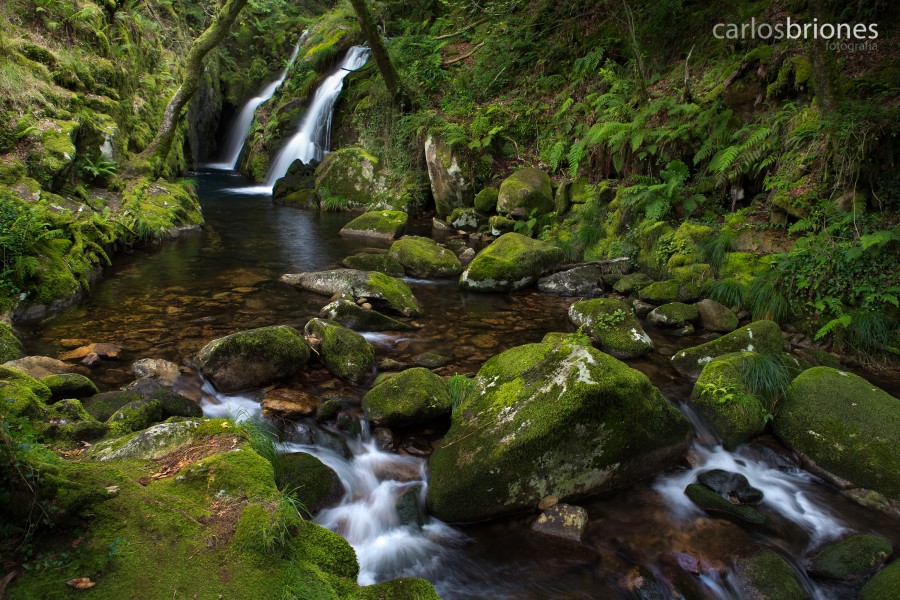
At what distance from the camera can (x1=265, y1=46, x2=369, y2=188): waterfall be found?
65.8 ft

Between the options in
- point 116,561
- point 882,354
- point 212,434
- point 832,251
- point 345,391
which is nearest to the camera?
point 116,561

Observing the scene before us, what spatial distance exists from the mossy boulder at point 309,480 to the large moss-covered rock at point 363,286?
12.0ft

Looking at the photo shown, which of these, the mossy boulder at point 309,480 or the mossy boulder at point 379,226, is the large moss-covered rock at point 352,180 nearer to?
the mossy boulder at point 379,226

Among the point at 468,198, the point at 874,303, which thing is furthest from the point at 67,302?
the point at 874,303

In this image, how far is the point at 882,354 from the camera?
19.2 ft

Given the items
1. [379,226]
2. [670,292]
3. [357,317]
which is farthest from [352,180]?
[670,292]

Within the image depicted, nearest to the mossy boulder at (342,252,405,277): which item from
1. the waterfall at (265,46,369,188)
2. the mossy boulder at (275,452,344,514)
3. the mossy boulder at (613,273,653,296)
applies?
the mossy boulder at (613,273,653,296)

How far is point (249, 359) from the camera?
5156 mm

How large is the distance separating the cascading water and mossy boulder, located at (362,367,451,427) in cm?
2371

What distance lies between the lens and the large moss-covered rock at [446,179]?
1369 cm

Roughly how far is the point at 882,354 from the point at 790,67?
5.15 meters

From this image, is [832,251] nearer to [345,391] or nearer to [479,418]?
[479,418]

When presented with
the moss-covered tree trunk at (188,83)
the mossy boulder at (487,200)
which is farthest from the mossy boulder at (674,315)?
the moss-covered tree trunk at (188,83)

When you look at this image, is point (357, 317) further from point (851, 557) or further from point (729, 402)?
point (851, 557)
